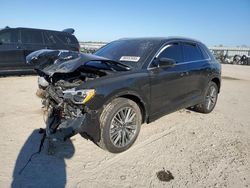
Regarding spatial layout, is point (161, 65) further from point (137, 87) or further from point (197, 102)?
point (197, 102)

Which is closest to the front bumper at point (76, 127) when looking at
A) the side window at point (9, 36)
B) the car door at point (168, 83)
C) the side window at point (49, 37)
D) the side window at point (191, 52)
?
the car door at point (168, 83)

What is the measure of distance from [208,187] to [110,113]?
1.57 meters

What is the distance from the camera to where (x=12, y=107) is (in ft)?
18.6

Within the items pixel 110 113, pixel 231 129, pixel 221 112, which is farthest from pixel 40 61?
pixel 221 112

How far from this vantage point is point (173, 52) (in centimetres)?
458

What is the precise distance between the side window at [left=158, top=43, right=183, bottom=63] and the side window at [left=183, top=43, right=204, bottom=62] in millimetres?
207

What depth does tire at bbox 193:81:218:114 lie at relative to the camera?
5688 millimetres

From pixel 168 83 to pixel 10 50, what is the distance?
730cm

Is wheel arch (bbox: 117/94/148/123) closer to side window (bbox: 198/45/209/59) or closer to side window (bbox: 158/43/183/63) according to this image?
side window (bbox: 158/43/183/63)

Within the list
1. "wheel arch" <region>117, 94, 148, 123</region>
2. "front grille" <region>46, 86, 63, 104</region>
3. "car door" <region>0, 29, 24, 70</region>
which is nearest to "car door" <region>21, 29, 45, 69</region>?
"car door" <region>0, 29, 24, 70</region>

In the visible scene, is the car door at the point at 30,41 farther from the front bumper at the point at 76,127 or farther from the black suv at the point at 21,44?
the front bumper at the point at 76,127

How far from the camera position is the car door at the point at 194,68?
4.91 m

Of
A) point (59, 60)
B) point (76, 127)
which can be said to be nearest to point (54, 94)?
point (59, 60)

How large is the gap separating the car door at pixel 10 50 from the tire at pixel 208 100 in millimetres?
7159
